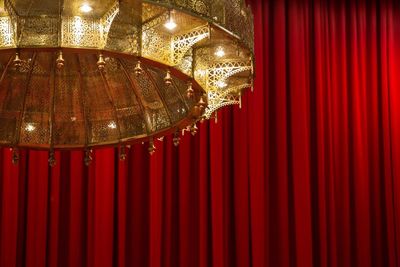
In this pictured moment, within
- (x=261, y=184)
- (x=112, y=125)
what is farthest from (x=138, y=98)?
(x=261, y=184)

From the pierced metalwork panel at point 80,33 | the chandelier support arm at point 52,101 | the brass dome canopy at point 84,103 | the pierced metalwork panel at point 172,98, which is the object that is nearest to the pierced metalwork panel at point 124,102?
the brass dome canopy at point 84,103

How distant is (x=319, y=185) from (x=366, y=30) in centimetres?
173

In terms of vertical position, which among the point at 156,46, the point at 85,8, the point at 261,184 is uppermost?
the point at 85,8

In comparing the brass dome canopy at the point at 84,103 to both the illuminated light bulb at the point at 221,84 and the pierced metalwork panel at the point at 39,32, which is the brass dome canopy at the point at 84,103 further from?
the pierced metalwork panel at the point at 39,32

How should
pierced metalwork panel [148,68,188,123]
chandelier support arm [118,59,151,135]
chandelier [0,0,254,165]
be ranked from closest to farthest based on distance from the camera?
chandelier [0,0,254,165], pierced metalwork panel [148,68,188,123], chandelier support arm [118,59,151,135]

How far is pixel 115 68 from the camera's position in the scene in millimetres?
4602

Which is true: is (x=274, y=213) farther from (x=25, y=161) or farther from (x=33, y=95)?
(x=33, y=95)

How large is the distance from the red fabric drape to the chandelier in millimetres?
2198

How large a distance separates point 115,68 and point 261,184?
8.84 ft

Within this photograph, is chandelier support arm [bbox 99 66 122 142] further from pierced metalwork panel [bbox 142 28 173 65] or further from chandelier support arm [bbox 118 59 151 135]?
pierced metalwork panel [bbox 142 28 173 65]

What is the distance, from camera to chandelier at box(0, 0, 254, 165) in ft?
11.1

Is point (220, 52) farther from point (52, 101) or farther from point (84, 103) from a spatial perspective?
point (52, 101)

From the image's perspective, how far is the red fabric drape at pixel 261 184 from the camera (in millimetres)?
6777

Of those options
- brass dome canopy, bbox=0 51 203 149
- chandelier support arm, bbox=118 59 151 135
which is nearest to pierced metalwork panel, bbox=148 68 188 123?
brass dome canopy, bbox=0 51 203 149
